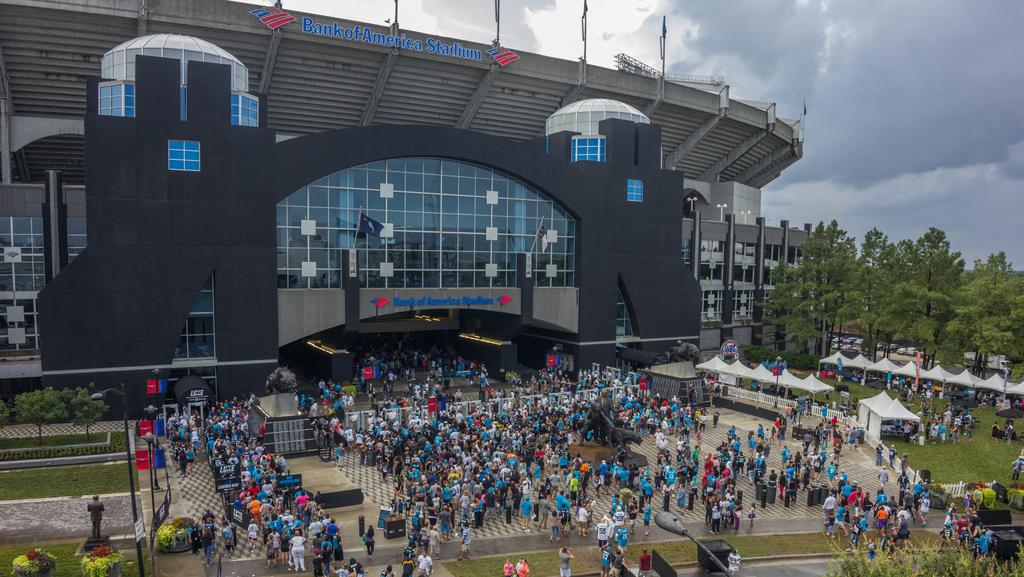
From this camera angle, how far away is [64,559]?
832 inches

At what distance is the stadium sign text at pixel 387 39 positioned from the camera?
5219cm

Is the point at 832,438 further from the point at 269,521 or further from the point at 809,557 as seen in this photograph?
the point at 269,521

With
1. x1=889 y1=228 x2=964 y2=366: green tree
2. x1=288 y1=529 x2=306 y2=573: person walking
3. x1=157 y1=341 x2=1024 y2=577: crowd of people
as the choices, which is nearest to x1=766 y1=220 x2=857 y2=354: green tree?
x1=889 y1=228 x2=964 y2=366: green tree

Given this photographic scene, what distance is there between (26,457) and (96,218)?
14.0 meters

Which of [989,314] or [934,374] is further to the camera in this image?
[989,314]

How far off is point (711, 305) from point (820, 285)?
11.1 m

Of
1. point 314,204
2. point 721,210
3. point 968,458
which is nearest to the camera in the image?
point 968,458

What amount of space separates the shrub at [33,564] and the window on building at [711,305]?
6047 centimetres

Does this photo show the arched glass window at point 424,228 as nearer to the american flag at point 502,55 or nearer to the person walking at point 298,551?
the american flag at point 502,55

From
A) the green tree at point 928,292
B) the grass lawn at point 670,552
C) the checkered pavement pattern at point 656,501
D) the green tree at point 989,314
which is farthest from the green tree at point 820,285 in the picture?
the grass lawn at point 670,552

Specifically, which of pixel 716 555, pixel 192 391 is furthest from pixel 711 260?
pixel 716 555

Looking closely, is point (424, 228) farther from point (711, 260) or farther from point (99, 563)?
point (711, 260)

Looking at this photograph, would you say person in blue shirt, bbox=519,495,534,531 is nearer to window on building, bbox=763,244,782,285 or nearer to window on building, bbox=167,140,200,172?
window on building, bbox=167,140,200,172

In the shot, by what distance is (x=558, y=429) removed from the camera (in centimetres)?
3531
